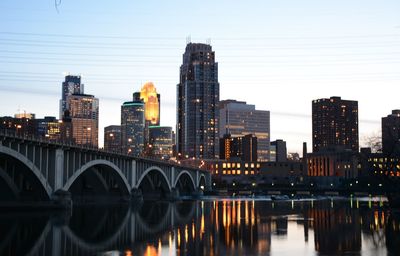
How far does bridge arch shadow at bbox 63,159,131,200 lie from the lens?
12119 cm

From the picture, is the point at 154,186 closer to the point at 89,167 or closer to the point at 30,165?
the point at 89,167

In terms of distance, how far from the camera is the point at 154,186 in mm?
168625

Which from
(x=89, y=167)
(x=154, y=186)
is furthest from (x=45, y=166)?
(x=154, y=186)

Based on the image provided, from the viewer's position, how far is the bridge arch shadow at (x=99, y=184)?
398 feet

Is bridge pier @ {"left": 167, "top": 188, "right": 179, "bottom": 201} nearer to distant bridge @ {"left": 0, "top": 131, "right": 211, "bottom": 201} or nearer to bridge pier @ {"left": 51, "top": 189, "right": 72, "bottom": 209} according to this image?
distant bridge @ {"left": 0, "top": 131, "right": 211, "bottom": 201}

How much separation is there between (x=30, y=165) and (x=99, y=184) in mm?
51256

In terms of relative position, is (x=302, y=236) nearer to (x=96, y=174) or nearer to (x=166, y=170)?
(x=96, y=174)

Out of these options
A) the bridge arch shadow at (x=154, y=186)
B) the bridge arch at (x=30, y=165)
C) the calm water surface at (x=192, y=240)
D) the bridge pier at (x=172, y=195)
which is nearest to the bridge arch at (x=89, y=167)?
the bridge arch at (x=30, y=165)

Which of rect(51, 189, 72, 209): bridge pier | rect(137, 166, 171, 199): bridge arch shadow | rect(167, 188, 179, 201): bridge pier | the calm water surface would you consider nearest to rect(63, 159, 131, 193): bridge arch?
rect(51, 189, 72, 209): bridge pier

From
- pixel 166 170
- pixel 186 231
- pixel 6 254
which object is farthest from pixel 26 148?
pixel 166 170

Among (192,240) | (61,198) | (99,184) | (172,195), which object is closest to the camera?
(192,240)

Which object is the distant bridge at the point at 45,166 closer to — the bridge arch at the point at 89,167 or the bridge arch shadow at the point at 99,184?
the bridge arch at the point at 89,167

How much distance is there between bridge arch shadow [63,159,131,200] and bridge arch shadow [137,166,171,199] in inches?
1277

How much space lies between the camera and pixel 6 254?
123 feet
